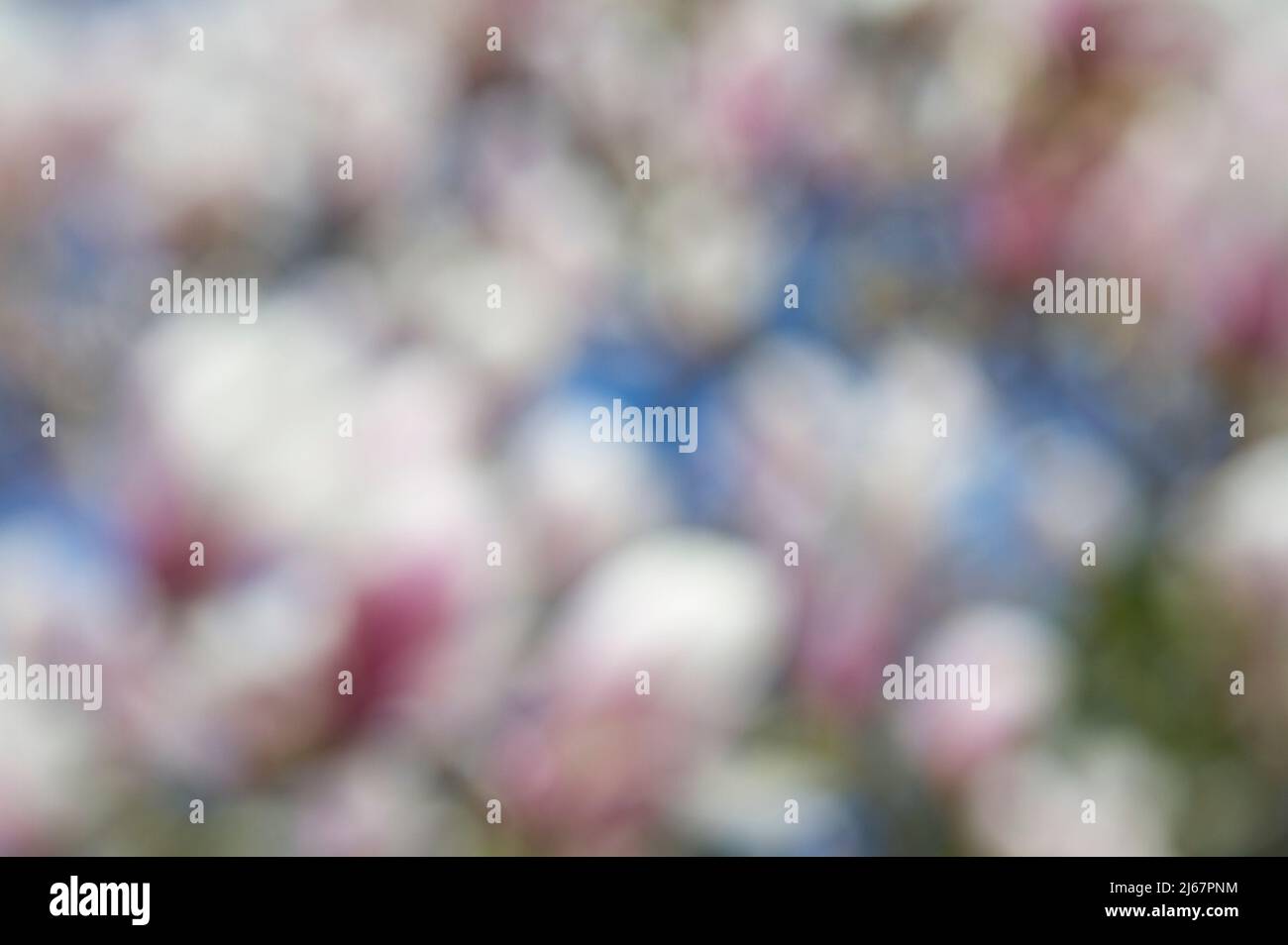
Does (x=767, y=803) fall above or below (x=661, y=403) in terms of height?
below

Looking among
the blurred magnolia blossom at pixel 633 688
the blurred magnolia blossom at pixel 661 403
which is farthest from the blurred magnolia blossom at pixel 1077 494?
the blurred magnolia blossom at pixel 633 688

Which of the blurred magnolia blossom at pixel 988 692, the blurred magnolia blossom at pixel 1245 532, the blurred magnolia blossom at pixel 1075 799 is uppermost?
the blurred magnolia blossom at pixel 1245 532

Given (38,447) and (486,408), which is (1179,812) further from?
(38,447)

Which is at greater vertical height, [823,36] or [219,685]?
[823,36]

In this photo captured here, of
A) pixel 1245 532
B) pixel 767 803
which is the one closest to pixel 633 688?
pixel 767 803

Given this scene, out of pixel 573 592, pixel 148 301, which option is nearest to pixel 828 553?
pixel 573 592

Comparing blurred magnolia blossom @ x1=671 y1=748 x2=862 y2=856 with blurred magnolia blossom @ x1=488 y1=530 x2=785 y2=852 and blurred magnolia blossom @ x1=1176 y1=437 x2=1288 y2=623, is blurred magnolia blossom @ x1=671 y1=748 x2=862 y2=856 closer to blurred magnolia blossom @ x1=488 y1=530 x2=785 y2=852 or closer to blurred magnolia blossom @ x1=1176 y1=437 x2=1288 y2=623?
blurred magnolia blossom @ x1=488 y1=530 x2=785 y2=852

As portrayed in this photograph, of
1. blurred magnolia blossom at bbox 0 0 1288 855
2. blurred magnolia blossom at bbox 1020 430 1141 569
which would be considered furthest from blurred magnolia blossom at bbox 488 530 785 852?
blurred magnolia blossom at bbox 1020 430 1141 569

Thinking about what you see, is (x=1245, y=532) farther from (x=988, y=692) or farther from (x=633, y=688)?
(x=633, y=688)

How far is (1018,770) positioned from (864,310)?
0.50 feet

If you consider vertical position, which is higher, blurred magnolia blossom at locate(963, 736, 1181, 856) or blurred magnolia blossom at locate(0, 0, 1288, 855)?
blurred magnolia blossom at locate(0, 0, 1288, 855)

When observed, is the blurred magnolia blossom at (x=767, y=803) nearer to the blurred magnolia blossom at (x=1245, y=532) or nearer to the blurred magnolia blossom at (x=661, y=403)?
the blurred magnolia blossom at (x=661, y=403)

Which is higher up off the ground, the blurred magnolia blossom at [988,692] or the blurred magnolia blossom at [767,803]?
the blurred magnolia blossom at [988,692]

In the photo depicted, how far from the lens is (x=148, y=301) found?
371mm
